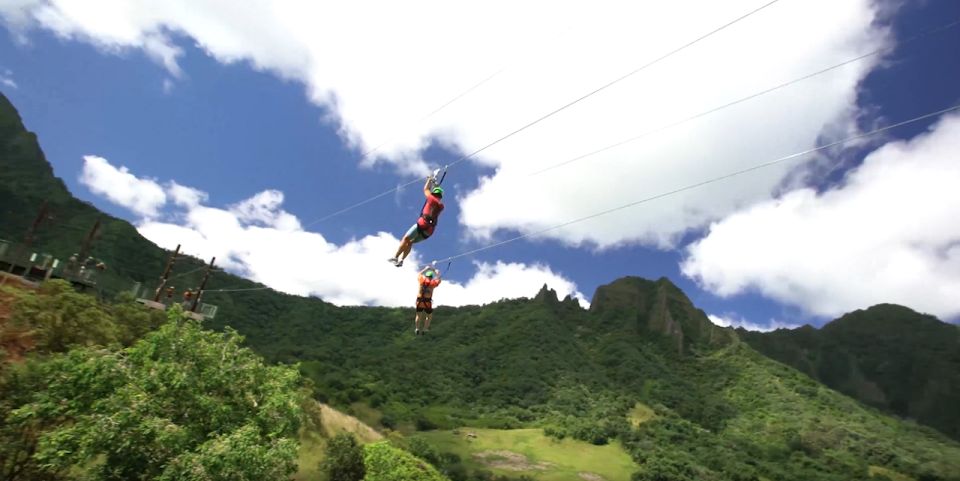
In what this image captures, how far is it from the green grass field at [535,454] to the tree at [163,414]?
52.5 metres

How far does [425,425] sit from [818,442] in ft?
284

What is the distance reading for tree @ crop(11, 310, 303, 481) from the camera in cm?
1477

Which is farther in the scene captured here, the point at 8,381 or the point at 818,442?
the point at 818,442

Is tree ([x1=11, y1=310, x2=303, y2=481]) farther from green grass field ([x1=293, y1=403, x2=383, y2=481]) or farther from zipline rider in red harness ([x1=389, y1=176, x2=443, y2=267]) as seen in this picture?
green grass field ([x1=293, y1=403, x2=383, y2=481])

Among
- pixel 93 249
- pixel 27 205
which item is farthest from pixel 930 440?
pixel 27 205

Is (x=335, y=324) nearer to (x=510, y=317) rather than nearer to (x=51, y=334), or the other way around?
(x=510, y=317)

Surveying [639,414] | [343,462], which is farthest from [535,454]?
[343,462]

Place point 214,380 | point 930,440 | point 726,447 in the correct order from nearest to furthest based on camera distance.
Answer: point 214,380 → point 726,447 → point 930,440

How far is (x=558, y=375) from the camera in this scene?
138000 mm

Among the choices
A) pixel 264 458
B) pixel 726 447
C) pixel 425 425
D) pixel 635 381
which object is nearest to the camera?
pixel 264 458

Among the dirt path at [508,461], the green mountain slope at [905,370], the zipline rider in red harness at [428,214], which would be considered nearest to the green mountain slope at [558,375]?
the green mountain slope at [905,370]

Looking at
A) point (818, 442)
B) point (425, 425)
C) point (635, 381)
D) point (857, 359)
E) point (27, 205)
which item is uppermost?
point (857, 359)

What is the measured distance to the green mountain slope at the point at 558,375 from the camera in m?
95.2

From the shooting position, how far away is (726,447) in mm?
104625
